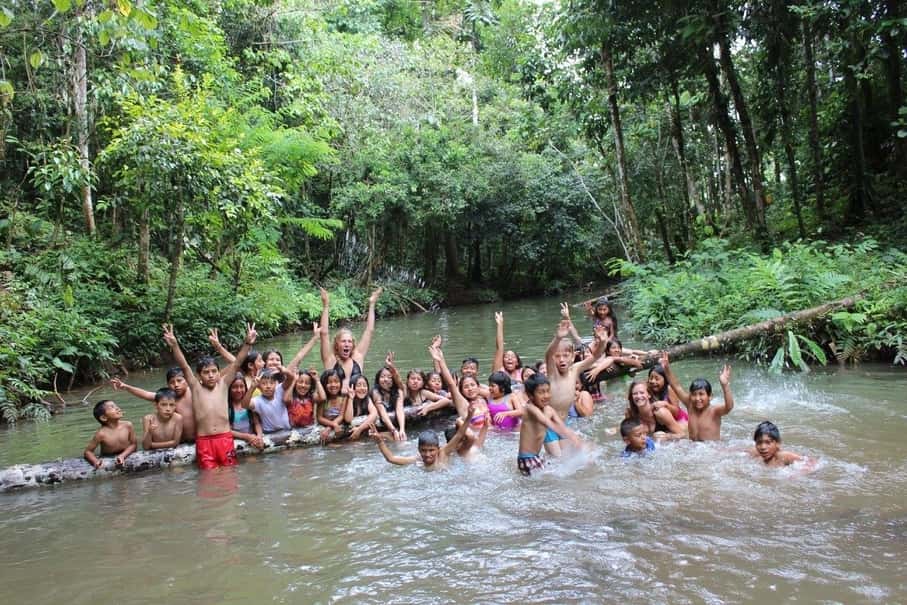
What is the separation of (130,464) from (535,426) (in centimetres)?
411

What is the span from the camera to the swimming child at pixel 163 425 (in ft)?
23.3

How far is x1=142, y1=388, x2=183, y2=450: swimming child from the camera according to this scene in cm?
709

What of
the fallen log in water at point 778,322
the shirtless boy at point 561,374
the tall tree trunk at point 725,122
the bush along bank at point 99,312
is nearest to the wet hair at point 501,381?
the shirtless boy at point 561,374

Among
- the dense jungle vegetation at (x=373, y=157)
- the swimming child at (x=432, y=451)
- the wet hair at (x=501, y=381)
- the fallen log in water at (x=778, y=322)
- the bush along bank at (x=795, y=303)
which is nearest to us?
the swimming child at (x=432, y=451)

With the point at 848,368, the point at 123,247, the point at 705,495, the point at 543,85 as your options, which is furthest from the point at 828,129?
the point at 123,247

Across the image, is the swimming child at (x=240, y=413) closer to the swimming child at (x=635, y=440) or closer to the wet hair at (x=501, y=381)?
the wet hair at (x=501, y=381)

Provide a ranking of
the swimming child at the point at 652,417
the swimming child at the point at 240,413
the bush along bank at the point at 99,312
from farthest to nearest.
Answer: the bush along bank at the point at 99,312
the swimming child at the point at 240,413
the swimming child at the point at 652,417

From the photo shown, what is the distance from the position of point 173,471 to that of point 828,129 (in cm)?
1614

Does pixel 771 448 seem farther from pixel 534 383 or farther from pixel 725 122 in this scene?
pixel 725 122

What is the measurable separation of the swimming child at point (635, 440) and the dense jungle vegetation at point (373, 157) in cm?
401

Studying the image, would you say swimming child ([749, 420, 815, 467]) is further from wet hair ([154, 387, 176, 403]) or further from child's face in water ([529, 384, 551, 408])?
wet hair ([154, 387, 176, 403])

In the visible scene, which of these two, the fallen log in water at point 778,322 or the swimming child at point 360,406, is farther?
the fallen log in water at point 778,322

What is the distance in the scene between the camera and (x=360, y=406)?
27.8ft

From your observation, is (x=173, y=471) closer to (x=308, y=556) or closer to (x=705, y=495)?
(x=308, y=556)
